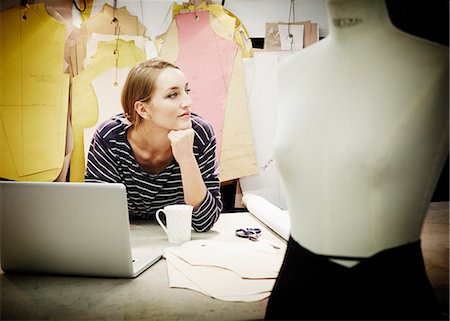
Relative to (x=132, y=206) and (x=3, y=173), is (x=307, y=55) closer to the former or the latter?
(x=132, y=206)

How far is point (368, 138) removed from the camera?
73 centimetres

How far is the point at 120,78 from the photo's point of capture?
2.68 meters

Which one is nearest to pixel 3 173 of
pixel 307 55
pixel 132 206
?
pixel 132 206

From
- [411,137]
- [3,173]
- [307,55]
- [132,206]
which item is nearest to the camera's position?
[411,137]

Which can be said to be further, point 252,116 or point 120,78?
point 252,116

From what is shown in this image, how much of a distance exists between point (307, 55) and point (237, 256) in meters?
0.68

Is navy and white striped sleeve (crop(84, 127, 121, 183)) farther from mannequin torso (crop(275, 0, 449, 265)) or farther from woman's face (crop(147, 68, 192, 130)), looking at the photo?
mannequin torso (crop(275, 0, 449, 265))

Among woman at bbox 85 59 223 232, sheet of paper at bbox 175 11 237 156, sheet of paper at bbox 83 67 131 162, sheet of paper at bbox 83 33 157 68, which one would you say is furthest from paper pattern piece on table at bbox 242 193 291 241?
sheet of paper at bbox 83 33 157 68

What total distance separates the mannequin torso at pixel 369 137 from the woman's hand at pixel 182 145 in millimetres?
1036

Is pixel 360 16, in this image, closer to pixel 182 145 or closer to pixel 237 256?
pixel 237 256

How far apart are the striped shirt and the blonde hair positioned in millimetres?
105

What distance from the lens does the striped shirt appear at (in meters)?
1.93

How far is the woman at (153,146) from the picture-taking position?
6.31 feet

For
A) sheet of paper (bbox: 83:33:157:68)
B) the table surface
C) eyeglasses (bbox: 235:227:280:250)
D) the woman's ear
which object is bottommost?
eyeglasses (bbox: 235:227:280:250)
